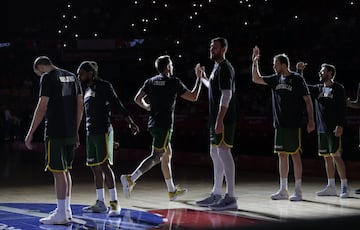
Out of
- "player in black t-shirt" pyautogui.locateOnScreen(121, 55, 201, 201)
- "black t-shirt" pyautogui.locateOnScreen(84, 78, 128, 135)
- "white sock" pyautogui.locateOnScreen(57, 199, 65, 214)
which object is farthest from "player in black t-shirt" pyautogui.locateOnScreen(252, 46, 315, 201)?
"white sock" pyautogui.locateOnScreen(57, 199, 65, 214)

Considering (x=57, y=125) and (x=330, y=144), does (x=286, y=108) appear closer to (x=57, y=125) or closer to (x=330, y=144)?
(x=330, y=144)

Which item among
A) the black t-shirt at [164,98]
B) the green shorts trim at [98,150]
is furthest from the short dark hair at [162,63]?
the green shorts trim at [98,150]

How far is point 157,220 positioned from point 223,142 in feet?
4.85

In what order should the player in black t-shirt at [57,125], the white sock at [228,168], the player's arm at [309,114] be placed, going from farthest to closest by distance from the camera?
the player's arm at [309,114] < the white sock at [228,168] < the player in black t-shirt at [57,125]

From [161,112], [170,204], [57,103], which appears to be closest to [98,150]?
[57,103]

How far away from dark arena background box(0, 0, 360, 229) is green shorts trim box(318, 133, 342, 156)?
0.65m

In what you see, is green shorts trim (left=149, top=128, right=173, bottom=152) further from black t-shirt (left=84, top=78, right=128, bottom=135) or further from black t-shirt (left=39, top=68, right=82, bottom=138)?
black t-shirt (left=39, top=68, right=82, bottom=138)

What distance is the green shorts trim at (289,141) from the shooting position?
30.9 ft

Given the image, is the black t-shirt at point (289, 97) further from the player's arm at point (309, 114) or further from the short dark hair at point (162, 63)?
the short dark hair at point (162, 63)

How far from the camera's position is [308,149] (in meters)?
14.3

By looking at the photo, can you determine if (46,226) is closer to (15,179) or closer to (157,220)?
(157,220)

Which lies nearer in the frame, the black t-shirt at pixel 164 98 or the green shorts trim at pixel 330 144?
the black t-shirt at pixel 164 98

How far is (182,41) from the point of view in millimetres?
23406

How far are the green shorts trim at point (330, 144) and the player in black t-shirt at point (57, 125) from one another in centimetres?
405
